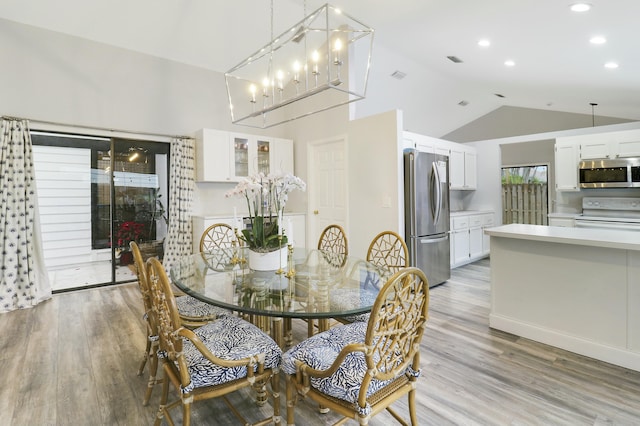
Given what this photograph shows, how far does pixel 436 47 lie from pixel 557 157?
3137 mm

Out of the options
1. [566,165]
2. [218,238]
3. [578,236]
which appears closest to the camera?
[578,236]

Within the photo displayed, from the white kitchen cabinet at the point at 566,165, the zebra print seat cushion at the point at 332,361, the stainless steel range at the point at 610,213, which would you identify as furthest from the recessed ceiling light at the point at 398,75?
the zebra print seat cushion at the point at 332,361

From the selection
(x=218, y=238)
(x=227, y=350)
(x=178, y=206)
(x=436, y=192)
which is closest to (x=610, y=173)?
(x=436, y=192)

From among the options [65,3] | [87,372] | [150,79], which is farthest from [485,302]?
[65,3]

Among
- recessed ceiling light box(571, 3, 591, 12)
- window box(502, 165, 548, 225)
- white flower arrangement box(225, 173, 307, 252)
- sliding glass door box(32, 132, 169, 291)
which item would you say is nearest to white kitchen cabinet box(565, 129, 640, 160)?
window box(502, 165, 548, 225)

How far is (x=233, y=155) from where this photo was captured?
4934 millimetres

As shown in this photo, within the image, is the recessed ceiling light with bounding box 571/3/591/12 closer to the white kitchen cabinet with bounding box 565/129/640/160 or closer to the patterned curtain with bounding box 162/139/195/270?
the white kitchen cabinet with bounding box 565/129/640/160

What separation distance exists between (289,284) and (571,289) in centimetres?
223

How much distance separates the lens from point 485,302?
370 centimetres

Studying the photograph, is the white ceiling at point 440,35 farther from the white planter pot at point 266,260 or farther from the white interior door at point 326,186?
the white planter pot at point 266,260

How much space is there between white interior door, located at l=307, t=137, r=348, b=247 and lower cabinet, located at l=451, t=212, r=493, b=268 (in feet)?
6.17

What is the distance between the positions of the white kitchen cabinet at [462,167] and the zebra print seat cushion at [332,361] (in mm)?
4880

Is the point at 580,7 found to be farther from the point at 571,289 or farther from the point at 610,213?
the point at 610,213

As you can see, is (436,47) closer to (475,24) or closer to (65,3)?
(475,24)
